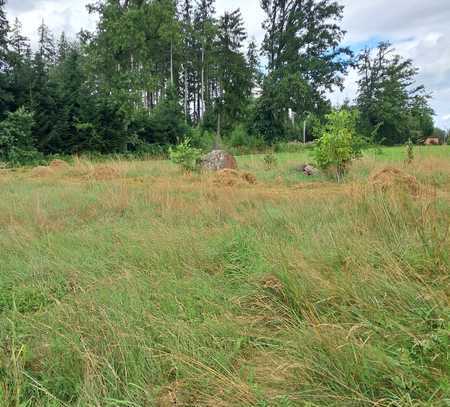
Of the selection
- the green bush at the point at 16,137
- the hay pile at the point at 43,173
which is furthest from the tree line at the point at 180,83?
the hay pile at the point at 43,173

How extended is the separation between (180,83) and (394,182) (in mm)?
33208

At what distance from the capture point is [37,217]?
15.8ft

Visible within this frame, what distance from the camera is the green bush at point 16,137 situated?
15.1m

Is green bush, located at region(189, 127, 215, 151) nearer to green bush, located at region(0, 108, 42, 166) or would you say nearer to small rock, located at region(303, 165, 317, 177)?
green bush, located at region(0, 108, 42, 166)

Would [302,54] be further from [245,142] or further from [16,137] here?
[16,137]

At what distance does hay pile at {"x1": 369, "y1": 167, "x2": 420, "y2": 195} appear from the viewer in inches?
164

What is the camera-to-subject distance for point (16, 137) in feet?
51.2

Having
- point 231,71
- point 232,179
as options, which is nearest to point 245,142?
point 231,71

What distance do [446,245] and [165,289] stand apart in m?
1.96

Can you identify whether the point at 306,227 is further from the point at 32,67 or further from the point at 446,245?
the point at 32,67

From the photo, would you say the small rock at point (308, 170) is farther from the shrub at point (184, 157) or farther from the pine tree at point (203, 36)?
the pine tree at point (203, 36)

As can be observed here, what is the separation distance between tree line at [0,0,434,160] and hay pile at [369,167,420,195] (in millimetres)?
3865

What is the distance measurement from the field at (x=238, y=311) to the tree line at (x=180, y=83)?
24.5ft

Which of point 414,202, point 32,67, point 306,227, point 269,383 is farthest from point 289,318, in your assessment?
point 32,67
